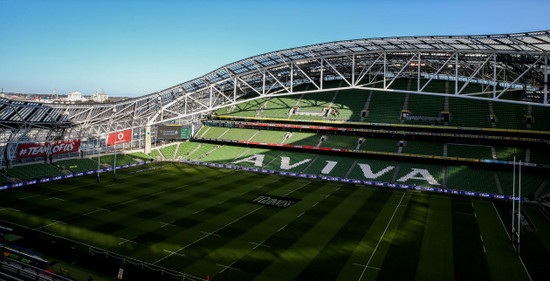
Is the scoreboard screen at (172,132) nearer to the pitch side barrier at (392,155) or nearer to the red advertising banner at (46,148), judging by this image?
the pitch side barrier at (392,155)

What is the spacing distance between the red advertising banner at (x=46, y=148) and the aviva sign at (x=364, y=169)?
871 inches

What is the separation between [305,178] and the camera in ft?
140

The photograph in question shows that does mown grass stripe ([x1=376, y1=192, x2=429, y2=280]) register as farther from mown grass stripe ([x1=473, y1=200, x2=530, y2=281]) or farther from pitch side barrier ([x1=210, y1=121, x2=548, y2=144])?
pitch side barrier ([x1=210, y1=121, x2=548, y2=144])

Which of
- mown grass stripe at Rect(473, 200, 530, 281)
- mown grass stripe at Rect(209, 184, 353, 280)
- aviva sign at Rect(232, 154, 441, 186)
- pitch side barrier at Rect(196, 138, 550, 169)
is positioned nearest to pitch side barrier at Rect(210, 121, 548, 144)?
pitch side barrier at Rect(196, 138, 550, 169)

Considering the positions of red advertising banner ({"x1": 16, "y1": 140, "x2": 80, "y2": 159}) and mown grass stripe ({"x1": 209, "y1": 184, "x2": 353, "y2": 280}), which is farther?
red advertising banner ({"x1": 16, "y1": 140, "x2": 80, "y2": 159})

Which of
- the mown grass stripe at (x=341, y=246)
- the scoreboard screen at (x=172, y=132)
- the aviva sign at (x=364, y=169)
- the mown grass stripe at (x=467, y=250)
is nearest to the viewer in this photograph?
the mown grass stripe at (x=341, y=246)

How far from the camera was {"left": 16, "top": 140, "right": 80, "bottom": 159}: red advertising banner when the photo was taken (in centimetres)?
3794

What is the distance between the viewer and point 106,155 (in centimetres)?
4894

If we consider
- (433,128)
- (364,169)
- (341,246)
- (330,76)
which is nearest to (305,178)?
(364,169)

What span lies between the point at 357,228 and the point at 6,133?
4192 cm

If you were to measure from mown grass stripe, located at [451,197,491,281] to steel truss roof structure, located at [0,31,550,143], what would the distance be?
12.1 m

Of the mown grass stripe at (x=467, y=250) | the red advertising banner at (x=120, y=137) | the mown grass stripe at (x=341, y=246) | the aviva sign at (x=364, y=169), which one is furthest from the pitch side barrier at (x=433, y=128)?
the red advertising banner at (x=120, y=137)

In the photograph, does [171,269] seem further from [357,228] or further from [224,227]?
[357,228]

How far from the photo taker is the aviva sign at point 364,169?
131 feet
